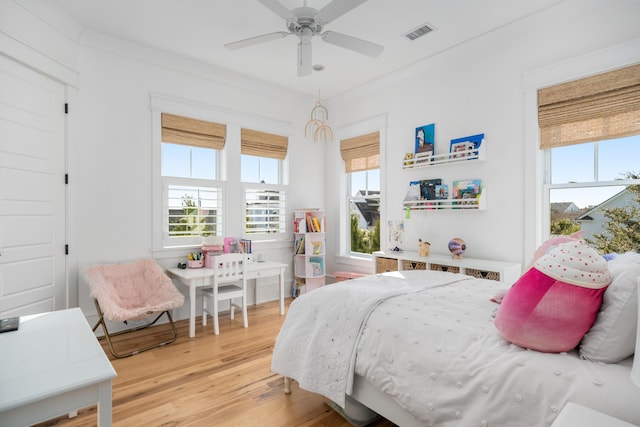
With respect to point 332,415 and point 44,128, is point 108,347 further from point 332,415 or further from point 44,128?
point 332,415

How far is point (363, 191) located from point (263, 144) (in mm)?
1525

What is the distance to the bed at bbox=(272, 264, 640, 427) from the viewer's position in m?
1.12

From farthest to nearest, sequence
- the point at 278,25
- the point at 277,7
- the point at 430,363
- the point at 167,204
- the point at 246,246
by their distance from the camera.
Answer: the point at 246,246 < the point at 167,204 < the point at 278,25 < the point at 277,7 < the point at 430,363

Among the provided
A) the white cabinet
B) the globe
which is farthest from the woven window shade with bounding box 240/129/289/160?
the globe

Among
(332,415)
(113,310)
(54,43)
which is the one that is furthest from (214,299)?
(54,43)

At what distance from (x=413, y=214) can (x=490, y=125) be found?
1.25 metres

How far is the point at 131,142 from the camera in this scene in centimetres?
352

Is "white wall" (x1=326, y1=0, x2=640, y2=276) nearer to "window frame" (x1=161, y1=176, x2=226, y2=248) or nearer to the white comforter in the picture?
the white comforter

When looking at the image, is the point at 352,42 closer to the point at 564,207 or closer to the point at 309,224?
the point at 564,207

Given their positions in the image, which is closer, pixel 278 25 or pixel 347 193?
pixel 278 25

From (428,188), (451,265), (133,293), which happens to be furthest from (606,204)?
(133,293)

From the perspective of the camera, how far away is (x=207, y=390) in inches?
90.7

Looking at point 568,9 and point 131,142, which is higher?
point 568,9

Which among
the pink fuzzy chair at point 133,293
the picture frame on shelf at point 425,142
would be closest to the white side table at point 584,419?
the pink fuzzy chair at point 133,293
